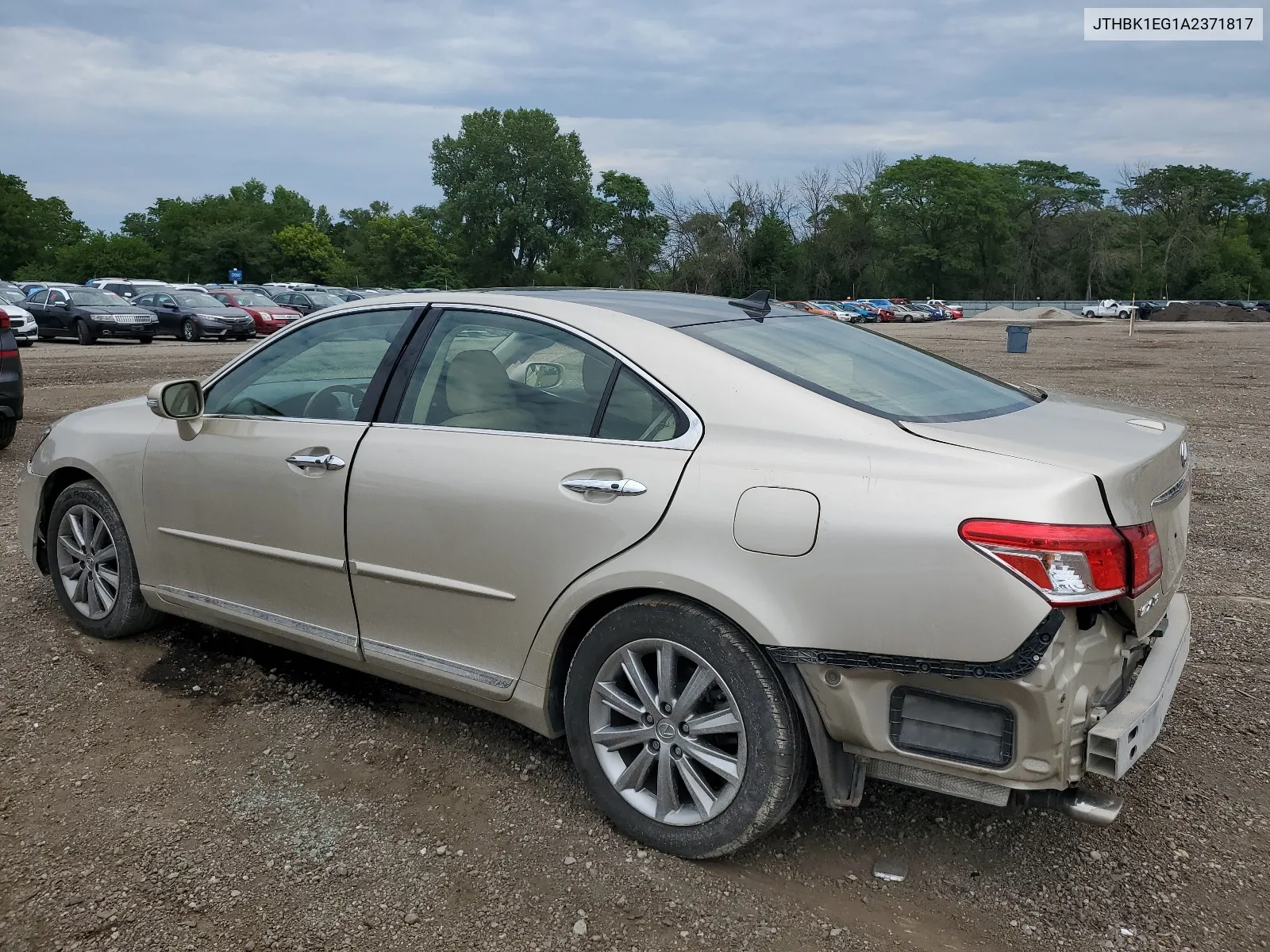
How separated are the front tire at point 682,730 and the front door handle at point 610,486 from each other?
294 mm

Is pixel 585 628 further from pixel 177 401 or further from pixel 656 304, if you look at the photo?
pixel 177 401

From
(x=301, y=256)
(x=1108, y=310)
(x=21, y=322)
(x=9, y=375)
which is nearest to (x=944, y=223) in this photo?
(x=1108, y=310)

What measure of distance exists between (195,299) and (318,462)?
30.9 m

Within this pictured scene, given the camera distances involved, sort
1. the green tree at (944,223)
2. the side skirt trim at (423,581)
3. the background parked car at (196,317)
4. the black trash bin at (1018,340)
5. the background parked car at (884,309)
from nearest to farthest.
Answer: the side skirt trim at (423,581) → the black trash bin at (1018,340) → the background parked car at (196,317) → the background parked car at (884,309) → the green tree at (944,223)

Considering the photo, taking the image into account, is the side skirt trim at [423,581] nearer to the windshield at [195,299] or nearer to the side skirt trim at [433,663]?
the side skirt trim at [433,663]

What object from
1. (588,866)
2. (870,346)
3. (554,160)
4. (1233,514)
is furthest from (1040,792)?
(554,160)

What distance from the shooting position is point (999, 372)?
2066 centimetres

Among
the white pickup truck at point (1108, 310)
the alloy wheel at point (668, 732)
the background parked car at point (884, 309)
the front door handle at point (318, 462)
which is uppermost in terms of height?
the front door handle at point (318, 462)

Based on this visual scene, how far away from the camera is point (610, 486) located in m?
2.95

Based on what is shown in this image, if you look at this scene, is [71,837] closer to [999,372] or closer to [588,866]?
[588,866]

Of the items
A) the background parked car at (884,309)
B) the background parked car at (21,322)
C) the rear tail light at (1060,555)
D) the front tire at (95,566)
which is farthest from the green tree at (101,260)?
the rear tail light at (1060,555)

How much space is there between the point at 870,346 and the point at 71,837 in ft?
9.69

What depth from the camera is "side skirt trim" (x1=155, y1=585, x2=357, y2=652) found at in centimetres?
368

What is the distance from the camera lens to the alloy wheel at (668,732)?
2844 mm
